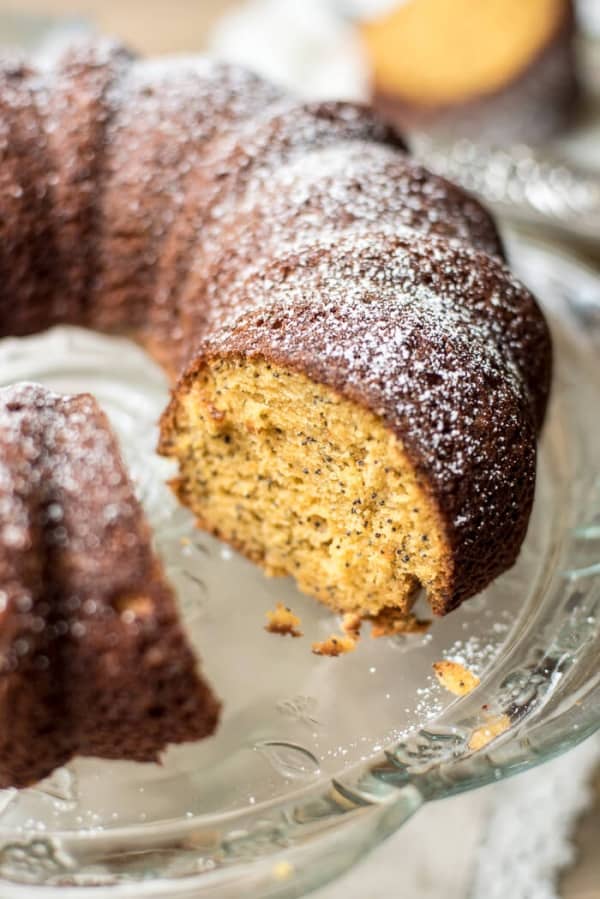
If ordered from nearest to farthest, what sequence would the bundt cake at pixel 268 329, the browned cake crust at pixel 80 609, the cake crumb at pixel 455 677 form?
1. the browned cake crust at pixel 80 609
2. the bundt cake at pixel 268 329
3. the cake crumb at pixel 455 677

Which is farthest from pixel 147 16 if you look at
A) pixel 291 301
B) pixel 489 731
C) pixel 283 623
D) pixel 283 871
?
pixel 283 871

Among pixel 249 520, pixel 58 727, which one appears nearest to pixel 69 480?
pixel 58 727

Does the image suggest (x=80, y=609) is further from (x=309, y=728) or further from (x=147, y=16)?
(x=147, y=16)

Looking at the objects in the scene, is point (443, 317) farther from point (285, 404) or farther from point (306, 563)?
point (306, 563)

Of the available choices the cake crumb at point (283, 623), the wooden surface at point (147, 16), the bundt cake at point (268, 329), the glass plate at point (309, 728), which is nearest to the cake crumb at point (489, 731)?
the glass plate at point (309, 728)

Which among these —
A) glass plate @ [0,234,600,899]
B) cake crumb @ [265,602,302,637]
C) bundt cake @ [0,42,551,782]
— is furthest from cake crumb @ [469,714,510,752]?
cake crumb @ [265,602,302,637]

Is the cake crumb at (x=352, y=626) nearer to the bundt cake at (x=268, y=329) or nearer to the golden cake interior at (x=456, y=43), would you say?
the bundt cake at (x=268, y=329)
